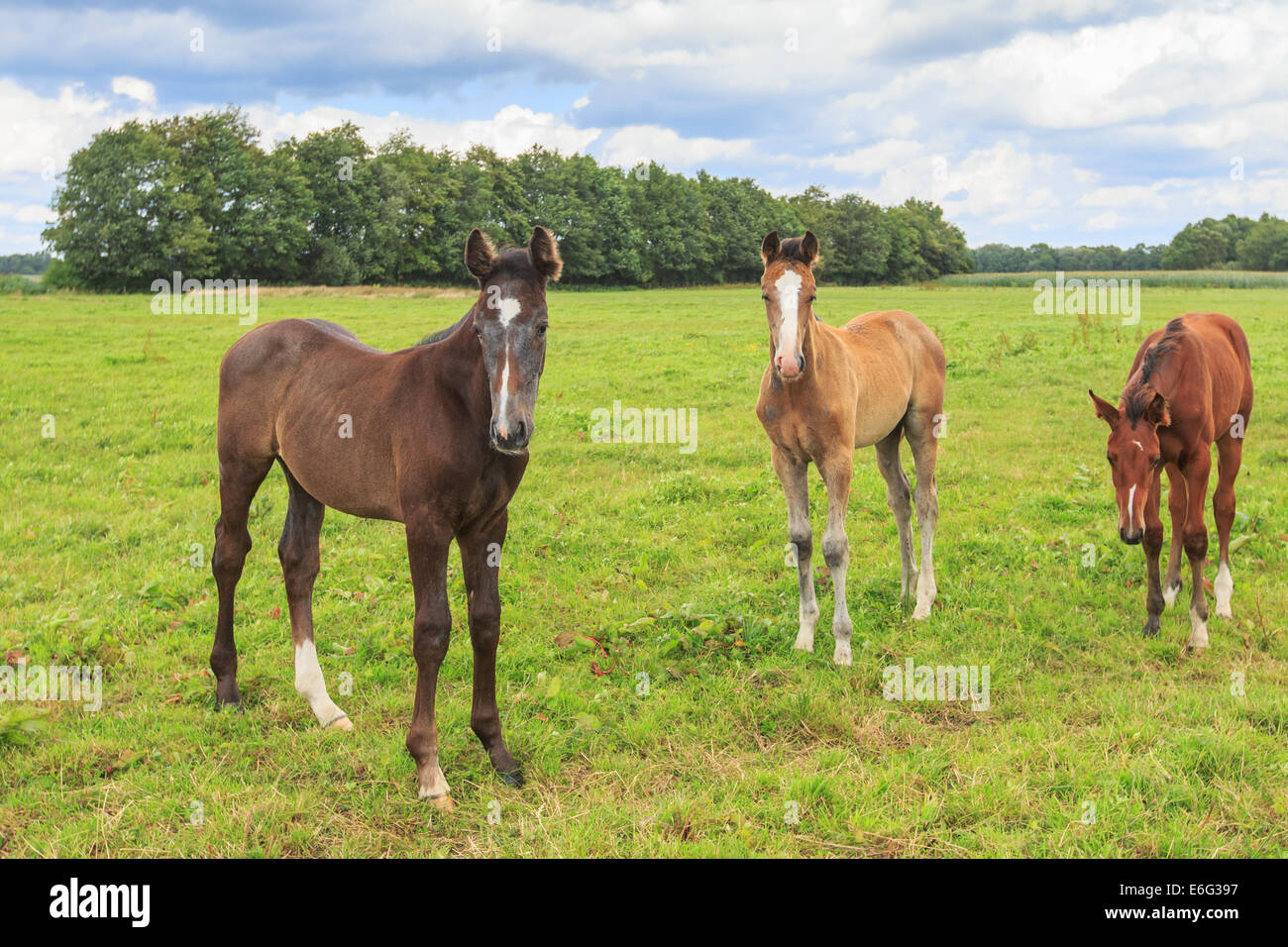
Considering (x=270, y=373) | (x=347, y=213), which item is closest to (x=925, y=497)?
(x=270, y=373)

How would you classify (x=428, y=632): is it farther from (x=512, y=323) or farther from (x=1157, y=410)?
(x=1157, y=410)

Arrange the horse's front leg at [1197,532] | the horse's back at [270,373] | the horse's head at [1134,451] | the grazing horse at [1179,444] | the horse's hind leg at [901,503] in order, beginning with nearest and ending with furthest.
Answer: the horse's back at [270,373] < the horse's head at [1134,451] < the grazing horse at [1179,444] < the horse's front leg at [1197,532] < the horse's hind leg at [901,503]

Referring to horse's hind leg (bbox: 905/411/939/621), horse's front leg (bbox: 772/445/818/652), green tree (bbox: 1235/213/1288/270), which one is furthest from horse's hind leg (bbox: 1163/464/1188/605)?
green tree (bbox: 1235/213/1288/270)

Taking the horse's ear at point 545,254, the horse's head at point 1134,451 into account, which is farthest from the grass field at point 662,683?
the horse's ear at point 545,254

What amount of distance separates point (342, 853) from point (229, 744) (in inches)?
59.2

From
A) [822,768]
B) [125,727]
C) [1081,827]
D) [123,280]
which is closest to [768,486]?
[822,768]

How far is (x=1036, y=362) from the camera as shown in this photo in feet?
66.9

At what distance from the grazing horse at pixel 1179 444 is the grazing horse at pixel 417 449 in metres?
4.66

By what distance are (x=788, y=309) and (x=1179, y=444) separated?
3512 millimetres

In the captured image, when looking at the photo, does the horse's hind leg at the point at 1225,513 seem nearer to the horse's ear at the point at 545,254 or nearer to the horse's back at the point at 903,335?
the horse's back at the point at 903,335

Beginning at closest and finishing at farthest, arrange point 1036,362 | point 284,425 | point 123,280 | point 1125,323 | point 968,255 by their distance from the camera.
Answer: point 284,425 → point 1036,362 → point 1125,323 → point 123,280 → point 968,255

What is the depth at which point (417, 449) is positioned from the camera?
14.4 ft

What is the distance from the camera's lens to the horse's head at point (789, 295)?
5.74m
